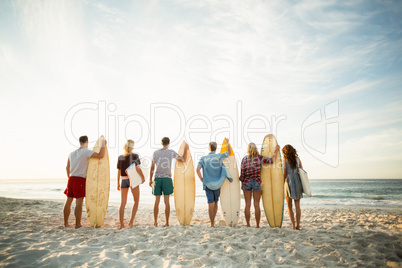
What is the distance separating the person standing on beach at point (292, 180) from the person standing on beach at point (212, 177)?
45.2 inches

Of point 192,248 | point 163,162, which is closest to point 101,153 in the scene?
point 163,162

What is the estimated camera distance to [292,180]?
379cm

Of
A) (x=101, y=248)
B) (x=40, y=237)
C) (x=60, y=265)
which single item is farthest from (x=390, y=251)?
(x=40, y=237)

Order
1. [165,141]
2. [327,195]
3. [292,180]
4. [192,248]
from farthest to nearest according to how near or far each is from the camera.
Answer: [327,195] → [165,141] → [292,180] → [192,248]

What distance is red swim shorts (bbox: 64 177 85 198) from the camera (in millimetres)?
3668

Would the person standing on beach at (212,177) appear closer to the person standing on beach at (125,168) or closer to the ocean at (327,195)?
the person standing on beach at (125,168)

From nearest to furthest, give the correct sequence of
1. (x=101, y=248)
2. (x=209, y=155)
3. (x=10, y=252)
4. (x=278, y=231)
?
1. (x=10, y=252)
2. (x=101, y=248)
3. (x=278, y=231)
4. (x=209, y=155)

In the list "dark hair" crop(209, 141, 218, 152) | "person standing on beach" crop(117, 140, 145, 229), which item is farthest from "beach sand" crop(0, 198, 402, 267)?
"dark hair" crop(209, 141, 218, 152)

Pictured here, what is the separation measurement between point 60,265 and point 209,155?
8.86ft

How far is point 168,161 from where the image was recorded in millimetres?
3953

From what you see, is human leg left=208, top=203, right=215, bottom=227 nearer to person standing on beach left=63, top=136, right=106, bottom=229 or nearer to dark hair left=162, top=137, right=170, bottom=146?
dark hair left=162, top=137, right=170, bottom=146

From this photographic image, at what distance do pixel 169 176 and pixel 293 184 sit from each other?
92.0 inches

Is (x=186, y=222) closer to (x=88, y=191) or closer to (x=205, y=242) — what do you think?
(x=205, y=242)

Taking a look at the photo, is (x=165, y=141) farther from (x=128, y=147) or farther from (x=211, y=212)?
(x=211, y=212)
